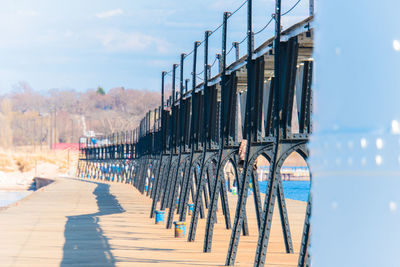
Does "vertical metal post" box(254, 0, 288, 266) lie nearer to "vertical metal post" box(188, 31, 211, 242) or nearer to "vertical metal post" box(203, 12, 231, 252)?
"vertical metal post" box(203, 12, 231, 252)

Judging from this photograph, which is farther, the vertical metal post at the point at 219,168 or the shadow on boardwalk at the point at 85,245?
the vertical metal post at the point at 219,168

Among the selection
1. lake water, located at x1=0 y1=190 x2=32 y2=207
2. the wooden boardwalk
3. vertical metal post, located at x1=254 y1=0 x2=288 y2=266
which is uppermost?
vertical metal post, located at x1=254 y1=0 x2=288 y2=266

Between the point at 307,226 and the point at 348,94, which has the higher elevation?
the point at 348,94

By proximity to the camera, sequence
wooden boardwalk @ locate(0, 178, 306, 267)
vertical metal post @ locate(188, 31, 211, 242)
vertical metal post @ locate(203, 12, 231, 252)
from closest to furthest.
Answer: wooden boardwalk @ locate(0, 178, 306, 267)
vertical metal post @ locate(203, 12, 231, 252)
vertical metal post @ locate(188, 31, 211, 242)

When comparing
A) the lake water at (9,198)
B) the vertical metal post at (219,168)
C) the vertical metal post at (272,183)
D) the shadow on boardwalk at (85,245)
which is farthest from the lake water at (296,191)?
the vertical metal post at (272,183)

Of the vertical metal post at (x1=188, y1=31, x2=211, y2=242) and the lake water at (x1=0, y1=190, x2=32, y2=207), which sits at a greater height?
the vertical metal post at (x1=188, y1=31, x2=211, y2=242)

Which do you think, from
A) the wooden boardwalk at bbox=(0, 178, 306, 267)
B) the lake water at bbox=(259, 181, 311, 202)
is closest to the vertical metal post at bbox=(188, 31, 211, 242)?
the wooden boardwalk at bbox=(0, 178, 306, 267)

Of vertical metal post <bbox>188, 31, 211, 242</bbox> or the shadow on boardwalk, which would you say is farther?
vertical metal post <bbox>188, 31, 211, 242</bbox>

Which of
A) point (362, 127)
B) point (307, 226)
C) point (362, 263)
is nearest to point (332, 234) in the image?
point (362, 263)

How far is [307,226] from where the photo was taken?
10.2 m

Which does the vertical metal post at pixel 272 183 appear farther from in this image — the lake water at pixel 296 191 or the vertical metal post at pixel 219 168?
the lake water at pixel 296 191

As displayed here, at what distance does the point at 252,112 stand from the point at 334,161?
518 inches

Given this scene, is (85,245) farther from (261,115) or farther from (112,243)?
(261,115)

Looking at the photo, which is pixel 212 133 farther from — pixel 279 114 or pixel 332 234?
pixel 332 234
